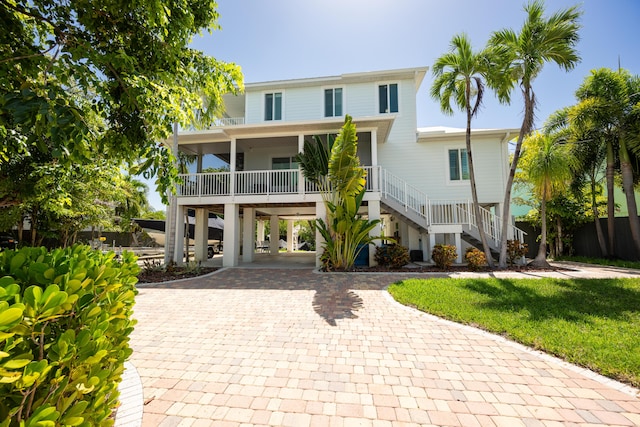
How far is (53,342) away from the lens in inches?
55.6

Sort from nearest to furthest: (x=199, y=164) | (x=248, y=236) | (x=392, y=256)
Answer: (x=392, y=256)
(x=199, y=164)
(x=248, y=236)

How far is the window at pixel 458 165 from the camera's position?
14039 mm

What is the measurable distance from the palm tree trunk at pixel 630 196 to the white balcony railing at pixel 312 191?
175 inches

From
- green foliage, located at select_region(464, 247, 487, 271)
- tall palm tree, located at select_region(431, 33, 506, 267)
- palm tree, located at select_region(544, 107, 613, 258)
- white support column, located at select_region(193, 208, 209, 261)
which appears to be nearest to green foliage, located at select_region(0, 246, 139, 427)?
green foliage, located at select_region(464, 247, 487, 271)

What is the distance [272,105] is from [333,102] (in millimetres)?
3561

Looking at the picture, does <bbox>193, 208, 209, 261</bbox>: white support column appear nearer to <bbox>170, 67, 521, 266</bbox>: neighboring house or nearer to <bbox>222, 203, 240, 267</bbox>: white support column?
<bbox>170, 67, 521, 266</bbox>: neighboring house

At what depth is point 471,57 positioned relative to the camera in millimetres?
9562

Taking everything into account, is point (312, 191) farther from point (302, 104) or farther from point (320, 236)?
point (302, 104)

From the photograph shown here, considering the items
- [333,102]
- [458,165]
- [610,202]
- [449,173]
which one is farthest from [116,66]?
[610,202]

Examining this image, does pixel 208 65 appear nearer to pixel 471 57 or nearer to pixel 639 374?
→ pixel 639 374

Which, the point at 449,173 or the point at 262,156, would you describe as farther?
the point at 262,156

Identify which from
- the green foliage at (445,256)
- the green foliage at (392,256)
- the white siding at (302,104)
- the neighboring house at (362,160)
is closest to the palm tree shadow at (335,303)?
the green foliage at (392,256)

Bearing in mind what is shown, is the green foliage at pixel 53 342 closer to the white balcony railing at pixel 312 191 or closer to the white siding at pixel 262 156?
the white balcony railing at pixel 312 191

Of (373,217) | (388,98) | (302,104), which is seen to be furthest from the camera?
(302,104)
